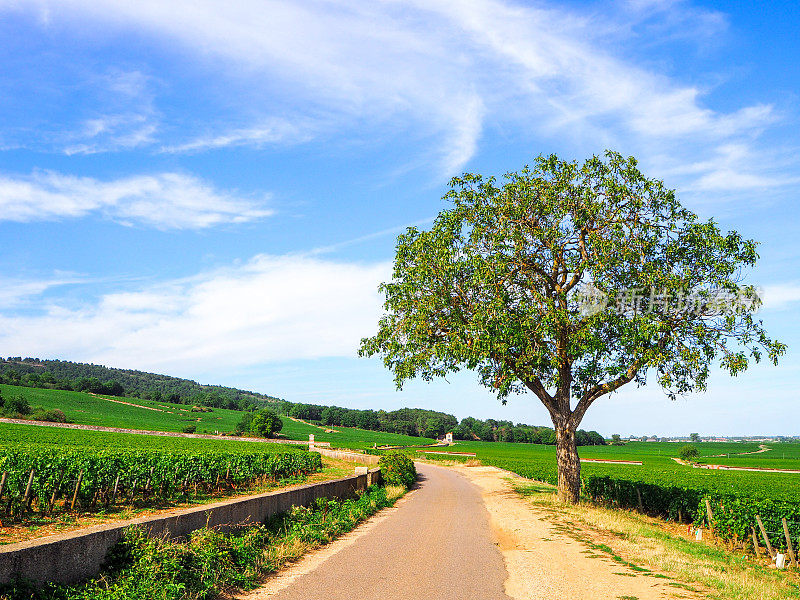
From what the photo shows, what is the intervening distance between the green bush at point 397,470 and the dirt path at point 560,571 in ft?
53.6

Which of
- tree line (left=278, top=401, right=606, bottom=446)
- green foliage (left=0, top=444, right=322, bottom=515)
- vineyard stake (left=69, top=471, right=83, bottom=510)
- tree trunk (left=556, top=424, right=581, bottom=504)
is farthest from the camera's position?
tree line (left=278, top=401, right=606, bottom=446)

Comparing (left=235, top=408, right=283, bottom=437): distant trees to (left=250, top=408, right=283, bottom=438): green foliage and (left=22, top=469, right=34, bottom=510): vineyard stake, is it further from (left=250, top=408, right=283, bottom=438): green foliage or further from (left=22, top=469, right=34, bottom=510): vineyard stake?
(left=22, top=469, right=34, bottom=510): vineyard stake

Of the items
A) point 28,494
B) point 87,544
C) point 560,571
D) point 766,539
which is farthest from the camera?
point 766,539

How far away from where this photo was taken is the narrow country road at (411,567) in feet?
32.3

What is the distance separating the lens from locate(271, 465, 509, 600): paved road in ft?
32.4

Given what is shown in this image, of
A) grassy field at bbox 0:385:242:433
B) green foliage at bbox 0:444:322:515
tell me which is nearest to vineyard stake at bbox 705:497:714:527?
green foliage at bbox 0:444:322:515

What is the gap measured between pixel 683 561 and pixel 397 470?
80.7ft

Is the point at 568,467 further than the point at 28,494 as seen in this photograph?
Yes

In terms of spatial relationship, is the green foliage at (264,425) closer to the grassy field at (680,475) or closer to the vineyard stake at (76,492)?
the grassy field at (680,475)

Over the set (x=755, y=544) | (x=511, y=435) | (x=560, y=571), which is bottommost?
(x=511, y=435)

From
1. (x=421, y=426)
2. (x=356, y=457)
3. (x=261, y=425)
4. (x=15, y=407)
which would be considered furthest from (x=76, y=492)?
(x=421, y=426)

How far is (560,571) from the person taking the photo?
12.1 m

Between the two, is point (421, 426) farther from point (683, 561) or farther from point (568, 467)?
point (683, 561)

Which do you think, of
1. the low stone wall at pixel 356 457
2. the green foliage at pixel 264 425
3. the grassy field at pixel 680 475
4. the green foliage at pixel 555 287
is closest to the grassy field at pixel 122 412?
the green foliage at pixel 264 425
